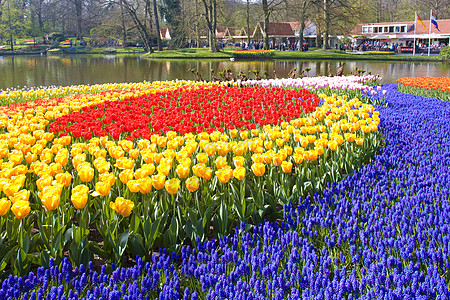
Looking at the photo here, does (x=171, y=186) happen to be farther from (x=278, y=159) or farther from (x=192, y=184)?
(x=278, y=159)

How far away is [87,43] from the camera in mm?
71312

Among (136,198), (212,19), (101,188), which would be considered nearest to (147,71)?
(212,19)

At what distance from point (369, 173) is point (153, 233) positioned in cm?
247

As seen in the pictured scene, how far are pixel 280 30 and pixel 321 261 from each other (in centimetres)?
6754

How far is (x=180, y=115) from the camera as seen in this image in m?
6.50

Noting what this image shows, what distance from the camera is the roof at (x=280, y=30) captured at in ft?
212

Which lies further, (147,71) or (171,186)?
(147,71)

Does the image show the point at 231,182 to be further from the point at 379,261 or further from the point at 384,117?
the point at 384,117

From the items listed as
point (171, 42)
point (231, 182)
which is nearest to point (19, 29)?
point (171, 42)

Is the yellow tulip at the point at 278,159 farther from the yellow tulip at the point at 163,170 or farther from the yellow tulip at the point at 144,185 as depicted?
the yellow tulip at the point at 144,185

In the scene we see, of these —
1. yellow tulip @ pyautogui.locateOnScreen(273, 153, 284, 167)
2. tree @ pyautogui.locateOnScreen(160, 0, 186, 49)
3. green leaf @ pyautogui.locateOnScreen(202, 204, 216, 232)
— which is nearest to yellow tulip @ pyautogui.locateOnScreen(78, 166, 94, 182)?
green leaf @ pyautogui.locateOnScreen(202, 204, 216, 232)

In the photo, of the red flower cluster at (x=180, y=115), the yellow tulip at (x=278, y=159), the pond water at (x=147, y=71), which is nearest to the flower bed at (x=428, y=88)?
the red flower cluster at (x=180, y=115)

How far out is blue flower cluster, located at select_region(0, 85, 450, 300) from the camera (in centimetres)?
217

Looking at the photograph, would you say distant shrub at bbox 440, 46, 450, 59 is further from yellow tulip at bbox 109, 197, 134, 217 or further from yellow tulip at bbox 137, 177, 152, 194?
yellow tulip at bbox 109, 197, 134, 217
